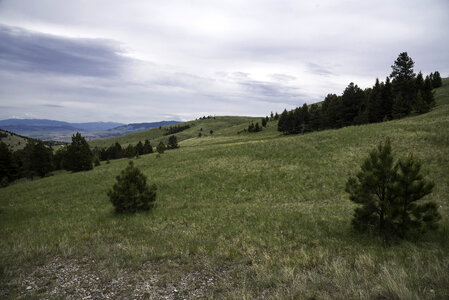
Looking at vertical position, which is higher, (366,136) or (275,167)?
(366,136)

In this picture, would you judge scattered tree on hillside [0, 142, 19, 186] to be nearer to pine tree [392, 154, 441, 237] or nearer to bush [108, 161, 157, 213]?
bush [108, 161, 157, 213]

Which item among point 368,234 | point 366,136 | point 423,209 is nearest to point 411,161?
point 423,209

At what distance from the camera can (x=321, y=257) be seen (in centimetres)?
659

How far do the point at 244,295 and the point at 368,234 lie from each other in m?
6.37

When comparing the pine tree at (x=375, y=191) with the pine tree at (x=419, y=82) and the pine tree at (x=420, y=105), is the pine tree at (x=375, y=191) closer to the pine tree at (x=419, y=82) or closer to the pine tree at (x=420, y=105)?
the pine tree at (x=420, y=105)

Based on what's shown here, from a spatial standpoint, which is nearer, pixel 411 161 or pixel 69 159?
pixel 411 161

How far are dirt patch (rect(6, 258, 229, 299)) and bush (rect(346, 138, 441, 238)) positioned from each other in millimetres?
6122

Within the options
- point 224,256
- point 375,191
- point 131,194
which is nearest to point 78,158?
point 131,194

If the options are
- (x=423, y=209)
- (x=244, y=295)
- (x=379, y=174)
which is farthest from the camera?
(x=379, y=174)

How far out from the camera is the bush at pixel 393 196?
24.5ft

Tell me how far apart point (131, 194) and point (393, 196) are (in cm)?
1460

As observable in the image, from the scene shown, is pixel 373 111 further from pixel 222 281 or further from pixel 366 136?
pixel 222 281

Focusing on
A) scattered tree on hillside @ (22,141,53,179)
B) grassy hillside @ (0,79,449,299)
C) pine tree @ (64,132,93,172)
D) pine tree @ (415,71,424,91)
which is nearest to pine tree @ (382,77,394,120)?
pine tree @ (415,71,424,91)

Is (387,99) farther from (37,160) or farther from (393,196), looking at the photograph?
(37,160)
